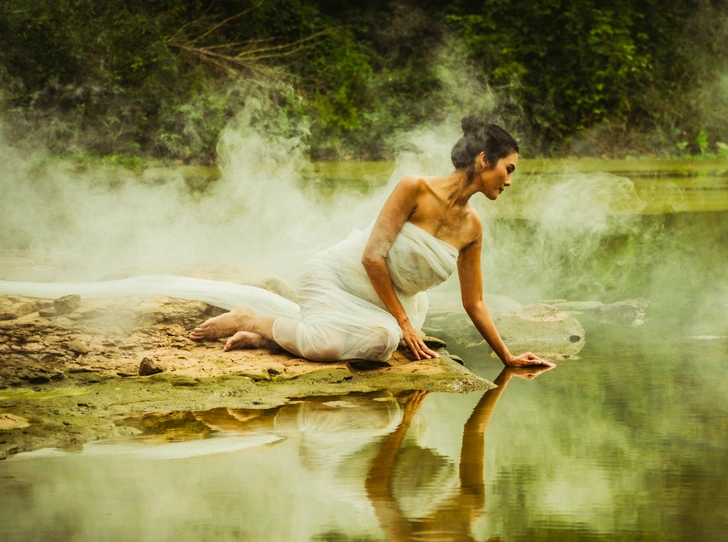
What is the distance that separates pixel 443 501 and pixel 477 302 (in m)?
1.96

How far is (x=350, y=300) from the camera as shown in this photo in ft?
15.3

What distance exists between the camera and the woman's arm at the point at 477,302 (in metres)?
4.63

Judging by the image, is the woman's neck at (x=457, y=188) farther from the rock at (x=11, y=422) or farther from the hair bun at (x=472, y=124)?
the rock at (x=11, y=422)

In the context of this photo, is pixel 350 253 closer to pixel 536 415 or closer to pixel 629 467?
pixel 536 415

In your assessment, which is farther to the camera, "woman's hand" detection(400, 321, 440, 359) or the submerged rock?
the submerged rock

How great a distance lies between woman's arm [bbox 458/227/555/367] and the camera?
182 inches

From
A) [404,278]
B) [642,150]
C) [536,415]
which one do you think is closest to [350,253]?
[404,278]

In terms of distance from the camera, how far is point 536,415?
3.79 meters

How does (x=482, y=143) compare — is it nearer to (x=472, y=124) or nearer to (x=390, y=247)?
(x=472, y=124)

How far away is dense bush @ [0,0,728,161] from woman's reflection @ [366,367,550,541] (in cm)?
1115

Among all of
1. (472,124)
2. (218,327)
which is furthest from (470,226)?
(218,327)

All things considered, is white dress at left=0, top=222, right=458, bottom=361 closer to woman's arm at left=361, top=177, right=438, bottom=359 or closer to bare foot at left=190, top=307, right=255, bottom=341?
woman's arm at left=361, top=177, right=438, bottom=359

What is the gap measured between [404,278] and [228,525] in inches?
84.4

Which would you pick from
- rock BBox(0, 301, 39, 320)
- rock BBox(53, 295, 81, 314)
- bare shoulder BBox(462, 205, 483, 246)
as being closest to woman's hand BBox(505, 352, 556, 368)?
bare shoulder BBox(462, 205, 483, 246)
